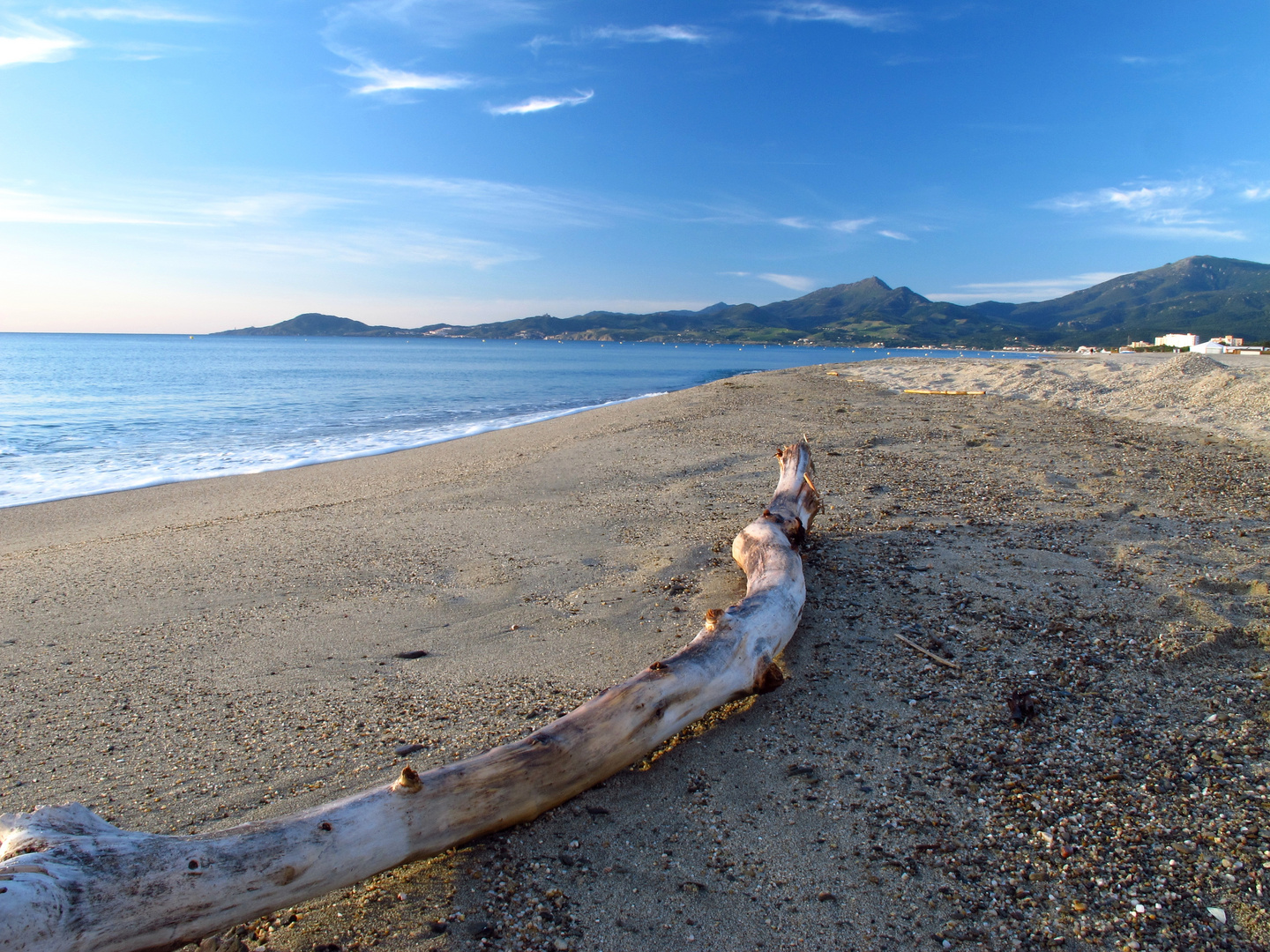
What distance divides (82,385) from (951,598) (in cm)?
4040

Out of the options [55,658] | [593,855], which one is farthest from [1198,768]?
[55,658]

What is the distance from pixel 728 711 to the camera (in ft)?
11.6

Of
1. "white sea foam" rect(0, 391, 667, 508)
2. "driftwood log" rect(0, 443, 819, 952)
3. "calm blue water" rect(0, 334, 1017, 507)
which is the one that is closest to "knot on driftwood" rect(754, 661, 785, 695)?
"driftwood log" rect(0, 443, 819, 952)

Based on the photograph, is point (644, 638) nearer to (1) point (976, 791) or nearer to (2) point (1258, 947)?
(1) point (976, 791)

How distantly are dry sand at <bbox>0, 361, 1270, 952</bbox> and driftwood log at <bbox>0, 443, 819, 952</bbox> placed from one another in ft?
0.51

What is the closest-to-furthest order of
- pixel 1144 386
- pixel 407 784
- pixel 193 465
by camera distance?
pixel 407 784 → pixel 193 465 → pixel 1144 386

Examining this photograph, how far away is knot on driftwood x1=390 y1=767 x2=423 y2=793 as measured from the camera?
2381 mm

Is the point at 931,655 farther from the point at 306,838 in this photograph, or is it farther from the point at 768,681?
the point at 306,838

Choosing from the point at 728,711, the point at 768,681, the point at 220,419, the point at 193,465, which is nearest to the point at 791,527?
the point at 768,681

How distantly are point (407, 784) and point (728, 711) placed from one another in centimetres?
177

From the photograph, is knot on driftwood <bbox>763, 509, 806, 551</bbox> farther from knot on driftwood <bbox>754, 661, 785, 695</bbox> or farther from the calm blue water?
the calm blue water

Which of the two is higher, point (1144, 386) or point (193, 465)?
point (1144, 386)

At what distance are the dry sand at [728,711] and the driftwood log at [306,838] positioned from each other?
6.1 inches

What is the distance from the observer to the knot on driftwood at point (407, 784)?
238 centimetres
